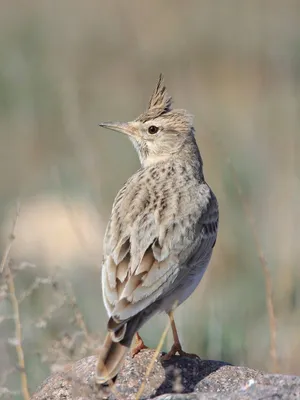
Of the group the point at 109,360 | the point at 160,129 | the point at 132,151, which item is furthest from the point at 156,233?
the point at 132,151

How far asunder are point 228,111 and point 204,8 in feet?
18.2

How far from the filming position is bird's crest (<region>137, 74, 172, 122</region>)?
623cm

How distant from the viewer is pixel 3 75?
14422 mm

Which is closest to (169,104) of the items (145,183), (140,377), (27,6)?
(145,183)

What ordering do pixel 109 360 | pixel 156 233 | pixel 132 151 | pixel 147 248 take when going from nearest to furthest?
pixel 109 360, pixel 147 248, pixel 156 233, pixel 132 151

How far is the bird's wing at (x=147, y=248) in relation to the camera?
4.79 m

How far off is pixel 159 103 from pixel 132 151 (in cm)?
559

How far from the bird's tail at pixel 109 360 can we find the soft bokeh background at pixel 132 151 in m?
0.44

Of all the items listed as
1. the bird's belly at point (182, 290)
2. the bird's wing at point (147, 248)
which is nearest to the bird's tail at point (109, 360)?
the bird's wing at point (147, 248)

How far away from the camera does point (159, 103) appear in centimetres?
631

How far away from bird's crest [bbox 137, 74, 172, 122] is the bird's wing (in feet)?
2.39

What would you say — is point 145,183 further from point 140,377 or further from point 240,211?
point 240,211

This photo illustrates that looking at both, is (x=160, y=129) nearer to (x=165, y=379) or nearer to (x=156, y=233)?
(x=156, y=233)

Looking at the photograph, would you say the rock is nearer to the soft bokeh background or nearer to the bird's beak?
the soft bokeh background
